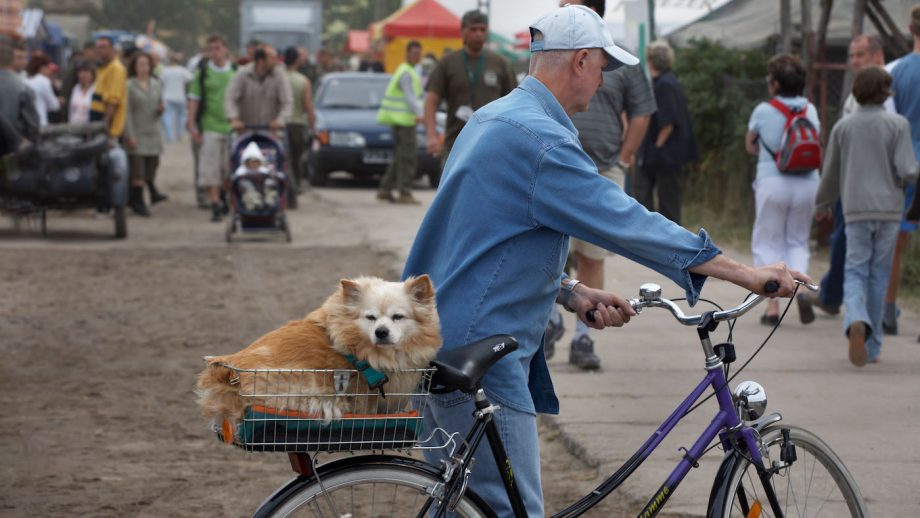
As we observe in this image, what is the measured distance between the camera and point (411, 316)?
3350 mm

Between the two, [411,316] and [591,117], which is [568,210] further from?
[591,117]

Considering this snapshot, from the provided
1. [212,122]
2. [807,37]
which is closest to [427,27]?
[212,122]

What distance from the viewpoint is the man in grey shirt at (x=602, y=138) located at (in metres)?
8.09

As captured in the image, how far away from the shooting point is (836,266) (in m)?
9.21

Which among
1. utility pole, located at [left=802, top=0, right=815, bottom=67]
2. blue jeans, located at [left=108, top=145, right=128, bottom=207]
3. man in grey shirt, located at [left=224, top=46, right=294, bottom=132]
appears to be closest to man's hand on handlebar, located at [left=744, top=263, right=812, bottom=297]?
utility pole, located at [left=802, top=0, right=815, bottom=67]

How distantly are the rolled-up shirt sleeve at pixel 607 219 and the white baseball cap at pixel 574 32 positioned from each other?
0.30m

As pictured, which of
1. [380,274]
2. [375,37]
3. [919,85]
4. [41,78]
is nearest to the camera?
[919,85]

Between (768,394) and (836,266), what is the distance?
1872 millimetres

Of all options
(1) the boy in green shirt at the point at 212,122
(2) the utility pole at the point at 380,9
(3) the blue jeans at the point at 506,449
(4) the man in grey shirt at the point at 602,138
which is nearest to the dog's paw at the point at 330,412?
(3) the blue jeans at the point at 506,449

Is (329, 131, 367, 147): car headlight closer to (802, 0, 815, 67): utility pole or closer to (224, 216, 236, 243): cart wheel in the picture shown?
(224, 216, 236, 243): cart wheel

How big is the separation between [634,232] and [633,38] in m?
11.8

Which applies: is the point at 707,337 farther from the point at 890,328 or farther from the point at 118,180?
the point at 118,180

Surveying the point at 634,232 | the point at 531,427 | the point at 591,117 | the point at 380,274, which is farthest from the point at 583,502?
the point at 380,274

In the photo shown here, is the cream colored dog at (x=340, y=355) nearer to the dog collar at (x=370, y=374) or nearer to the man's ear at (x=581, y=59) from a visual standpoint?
the dog collar at (x=370, y=374)
